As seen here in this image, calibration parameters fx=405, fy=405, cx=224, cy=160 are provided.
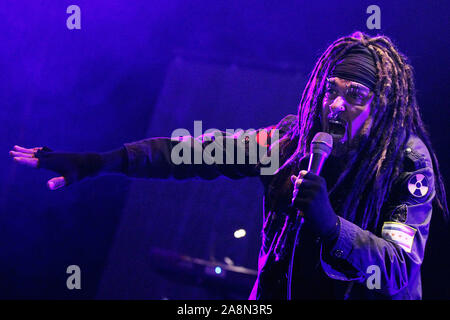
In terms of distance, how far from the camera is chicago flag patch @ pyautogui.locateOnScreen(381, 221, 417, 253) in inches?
56.9

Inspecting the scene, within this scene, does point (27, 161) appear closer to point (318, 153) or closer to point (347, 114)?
point (318, 153)

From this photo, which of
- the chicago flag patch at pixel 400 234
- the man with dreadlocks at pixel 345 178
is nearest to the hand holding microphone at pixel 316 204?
the man with dreadlocks at pixel 345 178

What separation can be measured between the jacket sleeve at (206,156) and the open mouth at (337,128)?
0.33 metres

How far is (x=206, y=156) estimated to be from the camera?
6.58 feet

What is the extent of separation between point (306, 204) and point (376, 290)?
19.6 inches

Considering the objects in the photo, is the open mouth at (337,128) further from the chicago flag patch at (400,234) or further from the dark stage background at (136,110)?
the dark stage background at (136,110)

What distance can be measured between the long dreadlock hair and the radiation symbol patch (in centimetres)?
8

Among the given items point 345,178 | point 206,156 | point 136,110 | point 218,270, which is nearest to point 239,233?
point 218,270

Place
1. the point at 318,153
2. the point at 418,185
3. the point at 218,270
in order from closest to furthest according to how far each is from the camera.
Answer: the point at 318,153 < the point at 418,185 < the point at 218,270

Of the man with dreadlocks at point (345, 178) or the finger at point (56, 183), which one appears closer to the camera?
the man with dreadlocks at point (345, 178)

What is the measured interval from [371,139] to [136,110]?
250 cm

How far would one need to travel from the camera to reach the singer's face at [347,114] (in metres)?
1.69
